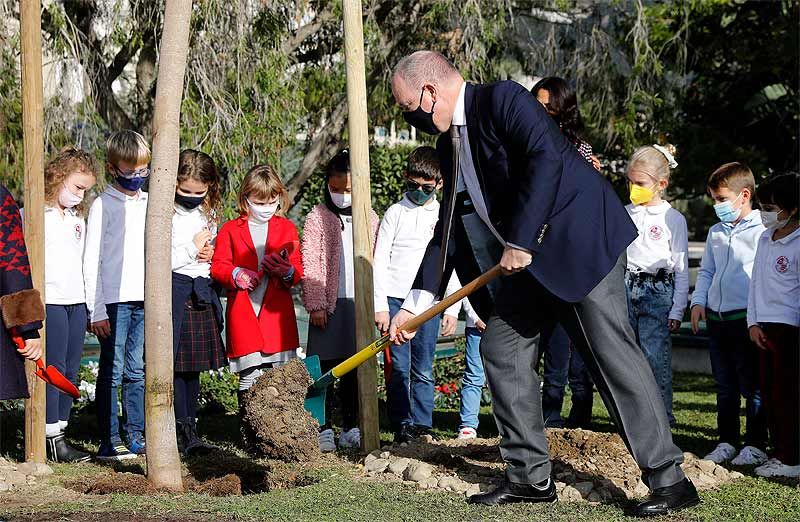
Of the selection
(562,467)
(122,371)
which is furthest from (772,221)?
(122,371)

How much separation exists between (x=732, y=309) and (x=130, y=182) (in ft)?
12.3

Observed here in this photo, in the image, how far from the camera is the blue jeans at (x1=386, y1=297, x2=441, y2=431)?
6.97 m

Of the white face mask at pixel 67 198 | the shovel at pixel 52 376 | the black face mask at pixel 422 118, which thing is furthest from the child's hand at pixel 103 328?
the black face mask at pixel 422 118

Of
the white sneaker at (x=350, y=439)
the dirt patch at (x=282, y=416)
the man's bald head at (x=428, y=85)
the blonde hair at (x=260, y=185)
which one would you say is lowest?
the white sneaker at (x=350, y=439)

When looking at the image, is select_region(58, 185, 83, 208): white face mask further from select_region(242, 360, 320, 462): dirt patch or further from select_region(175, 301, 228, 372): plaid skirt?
select_region(242, 360, 320, 462): dirt patch

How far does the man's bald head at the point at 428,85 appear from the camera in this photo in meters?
4.95

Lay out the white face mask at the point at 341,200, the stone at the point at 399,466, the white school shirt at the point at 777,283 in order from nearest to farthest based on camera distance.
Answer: the stone at the point at 399,466 → the white school shirt at the point at 777,283 → the white face mask at the point at 341,200

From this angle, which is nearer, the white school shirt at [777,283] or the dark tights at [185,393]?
the white school shirt at [777,283]

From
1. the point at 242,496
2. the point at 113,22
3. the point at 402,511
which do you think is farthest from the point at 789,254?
the point at 113,22

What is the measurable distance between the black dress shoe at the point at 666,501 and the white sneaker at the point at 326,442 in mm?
2396

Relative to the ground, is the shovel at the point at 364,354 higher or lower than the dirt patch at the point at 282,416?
higher

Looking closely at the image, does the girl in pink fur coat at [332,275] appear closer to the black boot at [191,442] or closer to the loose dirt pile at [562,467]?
the black boot at [191,442]

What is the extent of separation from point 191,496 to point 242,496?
249mm

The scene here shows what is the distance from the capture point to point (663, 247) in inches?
271
